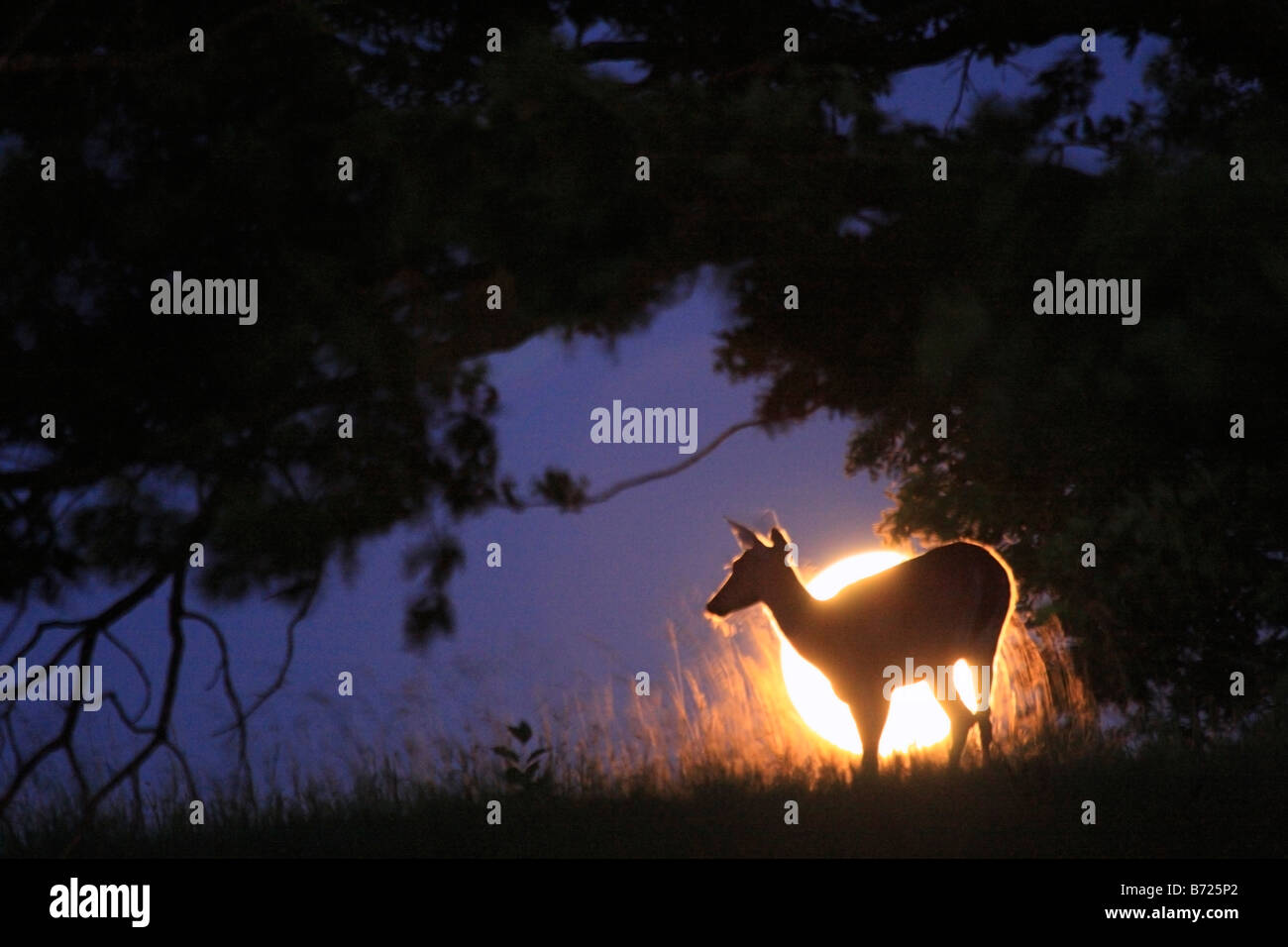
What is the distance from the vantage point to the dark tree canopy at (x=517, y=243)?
15.6ft

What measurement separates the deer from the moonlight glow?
294mm

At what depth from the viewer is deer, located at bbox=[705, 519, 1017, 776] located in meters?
6.18

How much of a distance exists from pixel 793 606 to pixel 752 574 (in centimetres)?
25

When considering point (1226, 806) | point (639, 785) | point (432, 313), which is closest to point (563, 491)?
point (432, 313)

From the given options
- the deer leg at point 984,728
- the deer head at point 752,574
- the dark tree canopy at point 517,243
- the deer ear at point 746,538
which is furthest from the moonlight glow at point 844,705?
the dark tree canopy at point 517,243

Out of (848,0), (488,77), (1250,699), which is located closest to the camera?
(488,77)

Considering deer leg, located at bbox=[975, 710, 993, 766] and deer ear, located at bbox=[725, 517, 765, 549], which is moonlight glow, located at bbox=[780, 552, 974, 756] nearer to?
deer leg, located at bbox=[975, 710, 993, 766]

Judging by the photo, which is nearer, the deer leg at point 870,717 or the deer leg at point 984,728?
the deer leg at point 870,717

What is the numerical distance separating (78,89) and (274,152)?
1363 millimetres

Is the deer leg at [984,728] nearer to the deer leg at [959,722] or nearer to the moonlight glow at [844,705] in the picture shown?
the deer leg at [959,722]

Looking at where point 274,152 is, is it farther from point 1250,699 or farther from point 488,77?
point 1250,699

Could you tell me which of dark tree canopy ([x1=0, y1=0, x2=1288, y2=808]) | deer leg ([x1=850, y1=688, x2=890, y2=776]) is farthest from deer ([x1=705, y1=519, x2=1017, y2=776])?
dark tree canopy ([x1=0, y1=0, x2=1288, y2=808])

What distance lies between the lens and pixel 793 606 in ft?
21.1

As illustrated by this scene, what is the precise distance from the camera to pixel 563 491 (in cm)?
606
